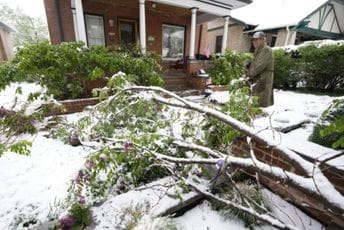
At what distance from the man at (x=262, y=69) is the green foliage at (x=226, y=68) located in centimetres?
351

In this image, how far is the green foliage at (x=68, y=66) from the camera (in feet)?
12.8

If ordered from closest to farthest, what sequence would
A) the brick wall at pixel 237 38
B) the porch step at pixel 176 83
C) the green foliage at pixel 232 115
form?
the green foliage at pixel 232 115
the porch step at pixel 176 83
the brick wall at pixel 237 38

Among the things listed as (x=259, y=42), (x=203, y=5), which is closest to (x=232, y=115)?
(x=259, y=42)

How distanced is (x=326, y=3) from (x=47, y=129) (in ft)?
55.1

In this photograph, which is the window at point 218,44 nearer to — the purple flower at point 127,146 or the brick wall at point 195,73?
the brick wall at point 195,73

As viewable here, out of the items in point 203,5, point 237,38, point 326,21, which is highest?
point 326,21

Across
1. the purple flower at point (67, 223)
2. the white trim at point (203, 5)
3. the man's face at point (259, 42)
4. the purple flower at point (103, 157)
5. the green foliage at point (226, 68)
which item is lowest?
the purple flower at point (67, 223)

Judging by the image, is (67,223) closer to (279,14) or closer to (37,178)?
(37,178)

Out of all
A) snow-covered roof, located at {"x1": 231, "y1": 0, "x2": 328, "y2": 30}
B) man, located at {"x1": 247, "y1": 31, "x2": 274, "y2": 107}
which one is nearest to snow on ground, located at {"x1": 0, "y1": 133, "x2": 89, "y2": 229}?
man, located at {"x1": 247, "y1": 31, "x2": 274, "y2": 107}

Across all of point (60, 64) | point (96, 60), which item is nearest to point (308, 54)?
point (96, 60)

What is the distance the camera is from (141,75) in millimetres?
5035

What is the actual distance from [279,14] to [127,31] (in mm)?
11134

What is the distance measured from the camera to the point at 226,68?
7.11 m

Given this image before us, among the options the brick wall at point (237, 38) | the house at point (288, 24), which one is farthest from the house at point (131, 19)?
the brick wall at point (237, 38)
